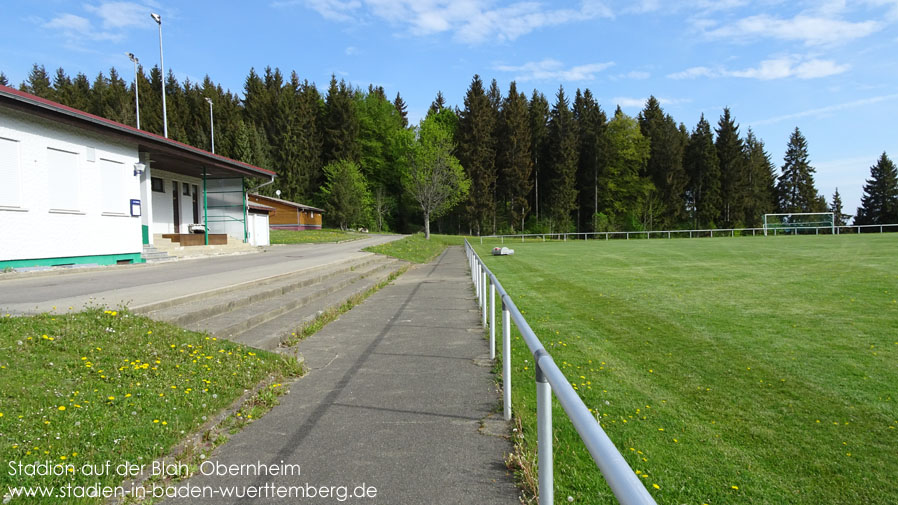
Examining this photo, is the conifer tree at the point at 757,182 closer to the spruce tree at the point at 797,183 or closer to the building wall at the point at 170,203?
the spruce tree at the point at 797,183

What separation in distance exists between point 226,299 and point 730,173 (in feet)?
236

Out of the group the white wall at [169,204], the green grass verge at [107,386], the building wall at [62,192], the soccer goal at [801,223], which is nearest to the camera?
the green grass verge at [107,386]

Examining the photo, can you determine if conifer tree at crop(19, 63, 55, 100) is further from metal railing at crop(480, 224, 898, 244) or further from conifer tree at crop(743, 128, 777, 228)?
conifer tree at crop(743, 128, 777, 228)

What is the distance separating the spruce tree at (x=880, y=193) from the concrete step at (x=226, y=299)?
83.1m

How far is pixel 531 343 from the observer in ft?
9.25

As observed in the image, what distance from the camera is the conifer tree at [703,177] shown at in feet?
211

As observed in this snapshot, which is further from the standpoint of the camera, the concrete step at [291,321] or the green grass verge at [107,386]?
the concrete step at [291,321]

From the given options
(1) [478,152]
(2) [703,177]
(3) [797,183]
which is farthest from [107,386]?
(3) [797,183]

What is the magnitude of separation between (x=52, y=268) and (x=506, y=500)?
1535cm

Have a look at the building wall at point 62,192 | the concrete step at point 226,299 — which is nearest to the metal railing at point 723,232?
the building wall at point 62,192

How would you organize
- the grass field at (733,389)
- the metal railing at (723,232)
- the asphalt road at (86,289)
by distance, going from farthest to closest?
the metal railing at (723,232), the asphalt road at (86,289), the grass field at (733,389)

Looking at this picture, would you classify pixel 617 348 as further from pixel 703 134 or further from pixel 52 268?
pixel 703 134

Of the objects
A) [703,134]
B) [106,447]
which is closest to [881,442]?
[106,447]

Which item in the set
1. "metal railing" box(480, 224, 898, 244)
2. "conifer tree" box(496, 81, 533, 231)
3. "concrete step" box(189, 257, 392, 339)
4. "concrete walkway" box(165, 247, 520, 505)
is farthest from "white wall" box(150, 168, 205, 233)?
"conifer tree" box(496, 81, 533, 231)
